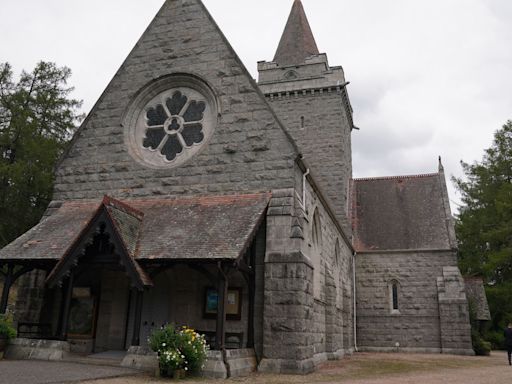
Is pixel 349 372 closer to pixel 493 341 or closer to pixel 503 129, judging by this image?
pixel 493 341

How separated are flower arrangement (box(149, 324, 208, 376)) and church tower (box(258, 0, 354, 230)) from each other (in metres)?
16.9

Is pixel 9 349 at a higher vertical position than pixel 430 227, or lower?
lower

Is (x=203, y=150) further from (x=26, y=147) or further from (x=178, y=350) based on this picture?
(x=26, y=147)

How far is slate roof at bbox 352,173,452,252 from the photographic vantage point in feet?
83.9

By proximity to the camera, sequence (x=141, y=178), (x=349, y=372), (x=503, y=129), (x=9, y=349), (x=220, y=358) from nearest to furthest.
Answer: (x=220, y=358)
(x=9, y=349)
(x=349, y=372)
(x=141, y=178)
(x=503, y=129)

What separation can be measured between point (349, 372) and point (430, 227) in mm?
15836

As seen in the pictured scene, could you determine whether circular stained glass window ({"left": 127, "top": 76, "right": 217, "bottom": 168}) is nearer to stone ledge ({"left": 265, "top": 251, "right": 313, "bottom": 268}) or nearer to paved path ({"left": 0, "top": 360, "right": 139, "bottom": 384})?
stone ledge ({"left": 265, "top": 251, "right": 313, "bottom": 268})

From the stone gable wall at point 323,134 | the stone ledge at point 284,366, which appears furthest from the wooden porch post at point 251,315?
the stone gable wall at point 323,134

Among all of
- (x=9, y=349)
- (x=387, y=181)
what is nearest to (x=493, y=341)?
(x=387, y=181)

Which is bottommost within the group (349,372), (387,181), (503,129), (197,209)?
(349,372)

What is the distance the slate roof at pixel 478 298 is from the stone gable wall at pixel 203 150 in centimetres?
1869

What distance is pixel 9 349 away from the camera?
445 inches

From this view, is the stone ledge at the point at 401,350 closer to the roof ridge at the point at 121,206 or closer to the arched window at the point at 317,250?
the arched window at the point at 317,250

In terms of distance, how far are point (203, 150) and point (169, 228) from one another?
2920 mm
